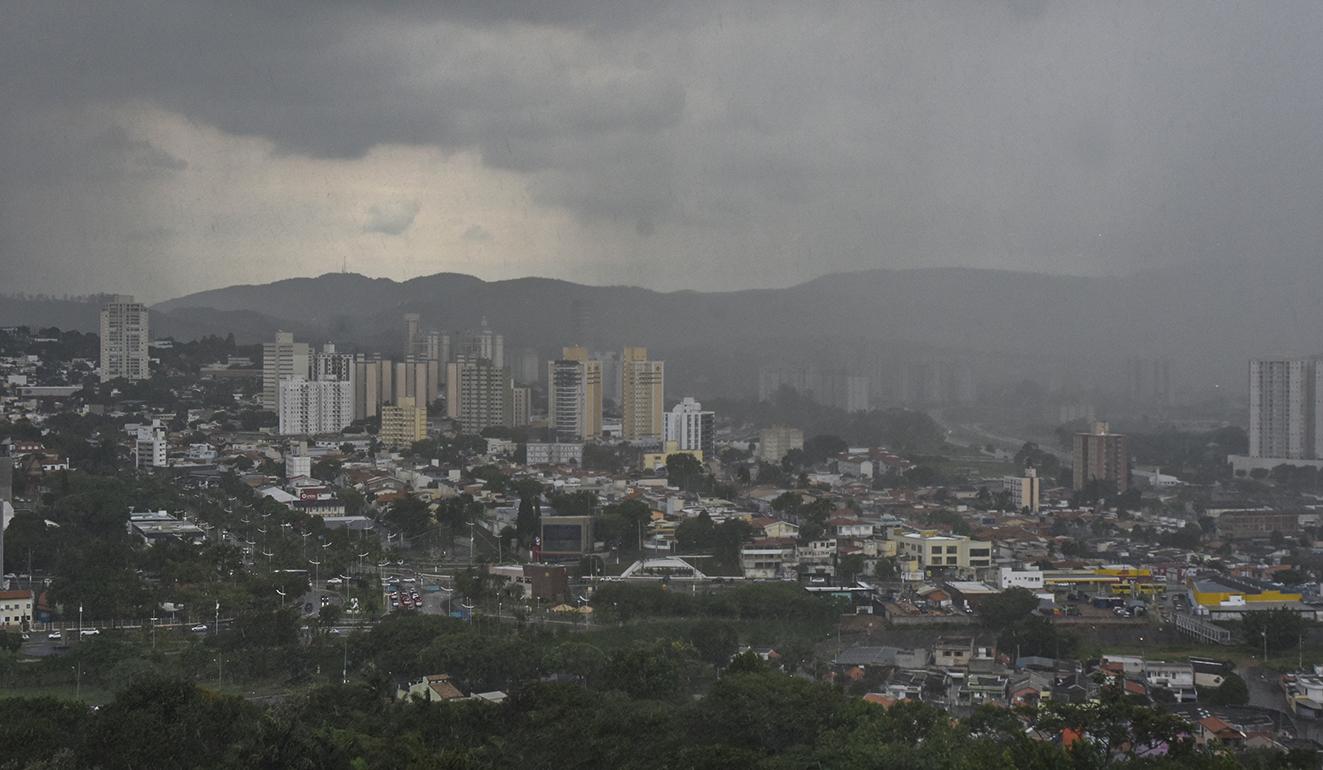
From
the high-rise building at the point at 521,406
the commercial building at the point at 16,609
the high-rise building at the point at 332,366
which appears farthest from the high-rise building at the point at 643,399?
the commercial building at the point at 16,609

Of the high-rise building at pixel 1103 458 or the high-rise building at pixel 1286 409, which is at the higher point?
the high-rise building at pixel 1286 409

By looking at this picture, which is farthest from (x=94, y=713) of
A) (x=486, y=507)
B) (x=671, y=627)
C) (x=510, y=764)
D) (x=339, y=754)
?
(x=486, y=507)

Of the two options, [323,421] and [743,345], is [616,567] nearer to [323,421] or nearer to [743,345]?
[323,421]

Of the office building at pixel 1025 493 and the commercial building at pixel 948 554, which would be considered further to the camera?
the office building at pixel 1025 493

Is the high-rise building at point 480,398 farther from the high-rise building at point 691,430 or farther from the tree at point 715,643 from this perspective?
the tree at point 715,643

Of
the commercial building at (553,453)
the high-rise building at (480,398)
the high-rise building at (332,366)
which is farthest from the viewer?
the high-rise building at (480,398)

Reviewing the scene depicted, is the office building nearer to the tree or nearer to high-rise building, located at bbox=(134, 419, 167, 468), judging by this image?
the tree

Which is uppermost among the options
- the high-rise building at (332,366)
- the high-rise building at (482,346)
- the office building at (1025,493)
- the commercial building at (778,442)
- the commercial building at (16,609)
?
the high-rise building at (482,346)
